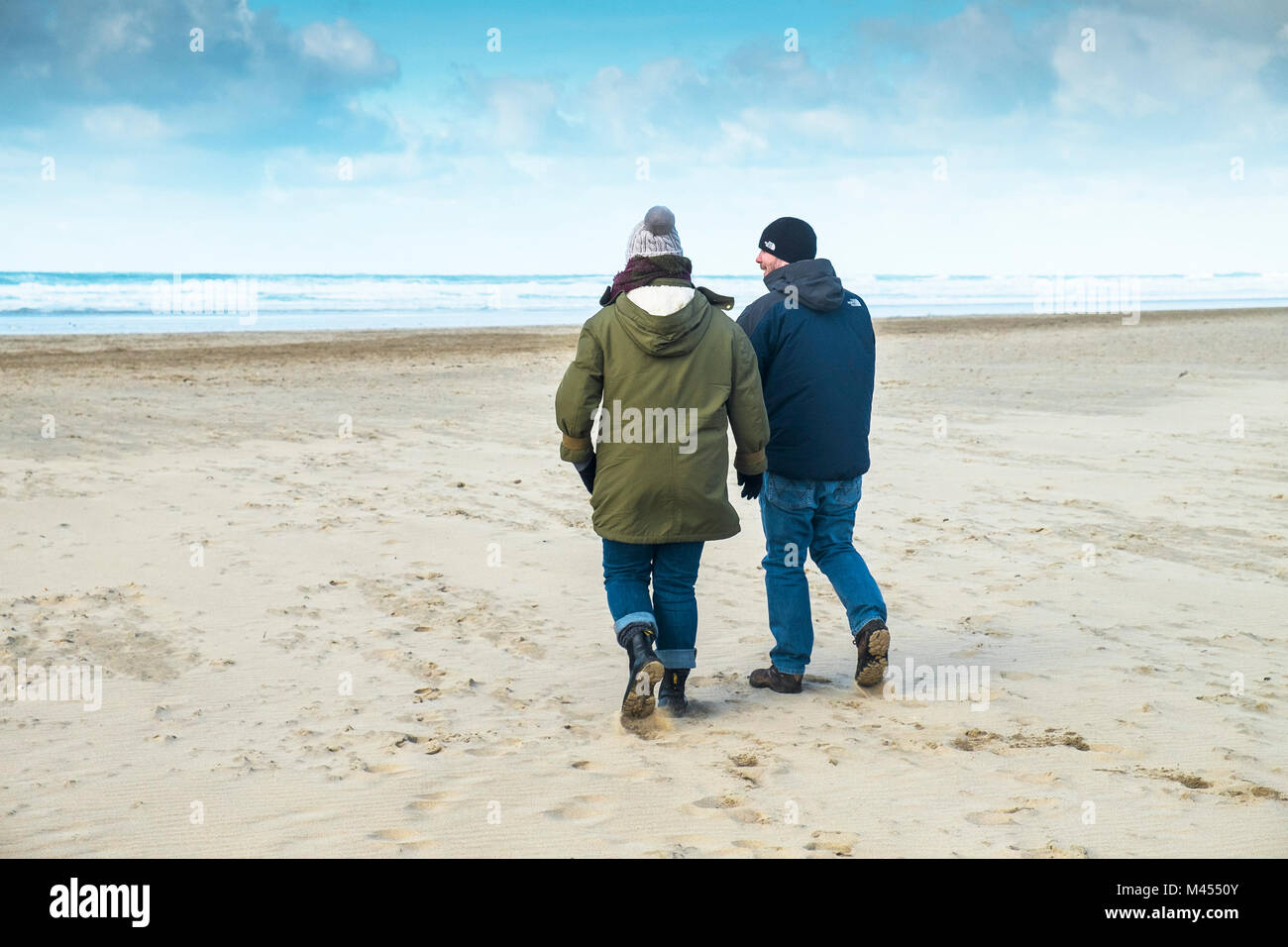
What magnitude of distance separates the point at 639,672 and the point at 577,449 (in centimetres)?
88

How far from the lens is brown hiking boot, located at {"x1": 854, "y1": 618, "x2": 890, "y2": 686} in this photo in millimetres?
4516

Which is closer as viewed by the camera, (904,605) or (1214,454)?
(904,605)

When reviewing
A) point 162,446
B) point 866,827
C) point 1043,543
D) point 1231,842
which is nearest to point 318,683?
point 866,827

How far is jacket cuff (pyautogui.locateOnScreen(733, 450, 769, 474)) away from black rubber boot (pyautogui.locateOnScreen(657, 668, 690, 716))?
2.77 ft

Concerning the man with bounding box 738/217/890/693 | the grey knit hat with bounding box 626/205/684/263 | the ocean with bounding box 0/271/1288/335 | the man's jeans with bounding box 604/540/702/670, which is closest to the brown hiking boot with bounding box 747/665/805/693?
the man with bounding box 738/217/890/693

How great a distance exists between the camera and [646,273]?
13.3ft

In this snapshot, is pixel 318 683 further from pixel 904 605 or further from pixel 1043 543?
pixel 1043 543

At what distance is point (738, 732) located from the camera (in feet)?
13.8

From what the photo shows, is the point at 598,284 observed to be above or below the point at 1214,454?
above

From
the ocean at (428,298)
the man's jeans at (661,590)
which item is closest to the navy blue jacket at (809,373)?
the man's jeans at (661,590)

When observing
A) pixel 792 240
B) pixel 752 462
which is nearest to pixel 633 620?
pixel 752 462

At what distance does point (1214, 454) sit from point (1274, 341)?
45.7ft
